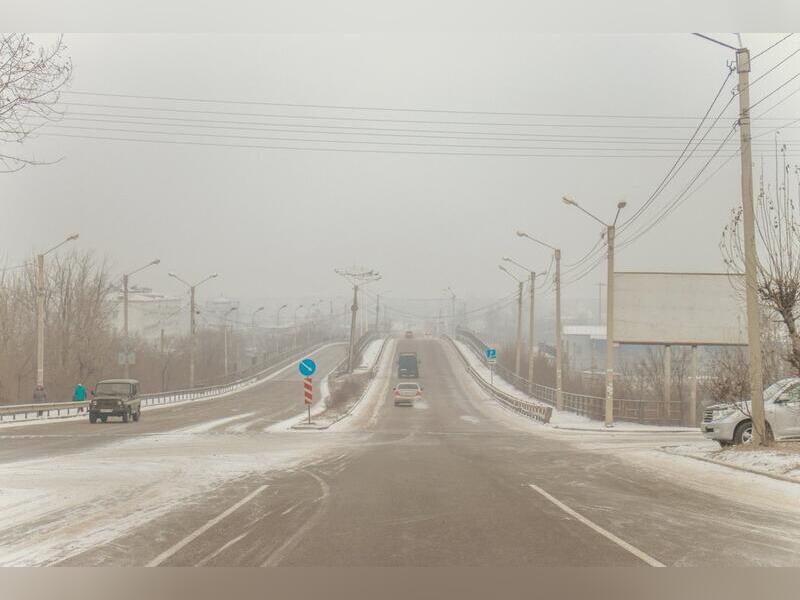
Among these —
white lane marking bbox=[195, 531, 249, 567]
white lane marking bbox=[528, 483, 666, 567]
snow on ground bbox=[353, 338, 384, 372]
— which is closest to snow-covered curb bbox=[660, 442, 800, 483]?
white lane marking bbox=[528, 483, 666, 567]

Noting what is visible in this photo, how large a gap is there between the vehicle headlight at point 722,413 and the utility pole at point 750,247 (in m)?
2.60

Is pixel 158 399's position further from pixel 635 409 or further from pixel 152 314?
pixel 152 314

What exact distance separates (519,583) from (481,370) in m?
82.7

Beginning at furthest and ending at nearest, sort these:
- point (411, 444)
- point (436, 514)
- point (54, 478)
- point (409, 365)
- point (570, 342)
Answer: point (570, 342)
point (409, 365)
point (411, 444)
point (54, 478)
point (436, 514)

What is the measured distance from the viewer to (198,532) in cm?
1012

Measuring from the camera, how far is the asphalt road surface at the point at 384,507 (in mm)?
8992

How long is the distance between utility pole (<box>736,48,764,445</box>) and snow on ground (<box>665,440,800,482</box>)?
58 cm

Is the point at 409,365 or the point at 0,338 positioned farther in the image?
the point at 409,365

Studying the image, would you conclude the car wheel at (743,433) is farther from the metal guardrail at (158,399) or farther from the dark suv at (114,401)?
the metal guardrail at (158,399)

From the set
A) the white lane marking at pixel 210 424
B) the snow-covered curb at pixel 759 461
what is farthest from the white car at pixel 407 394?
the snow-covered curb at pixel 759 461

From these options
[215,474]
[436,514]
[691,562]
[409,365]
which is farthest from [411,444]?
[409,365]

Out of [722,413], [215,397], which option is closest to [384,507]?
[722,413]

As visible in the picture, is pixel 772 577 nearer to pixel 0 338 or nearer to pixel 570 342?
pixel 0 338

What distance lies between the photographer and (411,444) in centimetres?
2686
